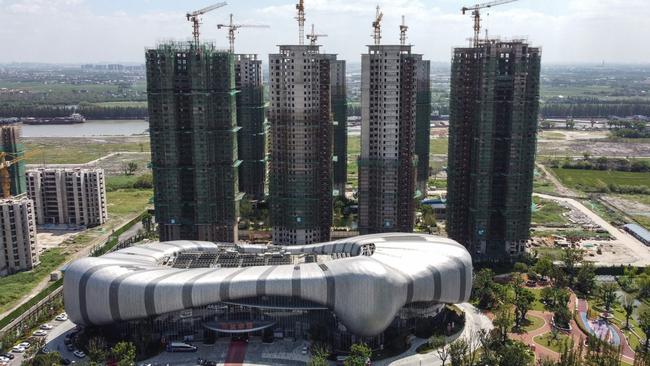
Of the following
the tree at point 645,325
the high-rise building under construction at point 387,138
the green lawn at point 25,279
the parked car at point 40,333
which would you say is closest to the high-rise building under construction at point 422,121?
the high-rise building under construction at point 387,138

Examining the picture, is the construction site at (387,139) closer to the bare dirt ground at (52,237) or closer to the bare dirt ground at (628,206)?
the bare dirt ground at (52,237)

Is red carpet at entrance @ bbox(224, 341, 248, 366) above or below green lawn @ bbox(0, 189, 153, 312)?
below

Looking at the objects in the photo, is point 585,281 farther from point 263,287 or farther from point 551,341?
point 263,287

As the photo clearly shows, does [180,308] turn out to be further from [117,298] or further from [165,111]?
[165,111]

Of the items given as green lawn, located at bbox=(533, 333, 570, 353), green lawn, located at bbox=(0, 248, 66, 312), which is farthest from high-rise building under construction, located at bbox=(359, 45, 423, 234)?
green lawn, located at bbox=(0, 248, 66, 312)

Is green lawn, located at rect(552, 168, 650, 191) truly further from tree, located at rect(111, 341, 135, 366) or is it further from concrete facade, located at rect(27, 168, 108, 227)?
tree, located at rect(111, 341, 135, 366)

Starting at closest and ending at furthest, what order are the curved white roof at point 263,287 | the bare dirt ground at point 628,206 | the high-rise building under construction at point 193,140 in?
the curved white roof at point 263,287, the high-rise building under construction at point 193,140, the bare dirt ground at point 628,206
